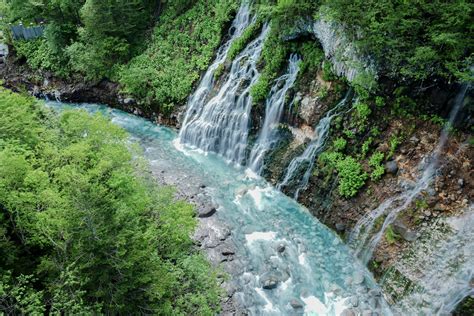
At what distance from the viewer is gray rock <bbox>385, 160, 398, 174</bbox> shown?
A: 444 inches

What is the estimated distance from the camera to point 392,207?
428 inches

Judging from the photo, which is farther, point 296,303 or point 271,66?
point 271,66

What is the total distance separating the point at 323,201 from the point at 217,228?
3.80 m

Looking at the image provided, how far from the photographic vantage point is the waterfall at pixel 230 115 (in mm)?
16062

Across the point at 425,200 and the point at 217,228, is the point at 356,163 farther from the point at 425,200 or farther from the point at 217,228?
the point at 217,228

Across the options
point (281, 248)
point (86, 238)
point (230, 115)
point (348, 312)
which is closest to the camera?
point (86, 238)

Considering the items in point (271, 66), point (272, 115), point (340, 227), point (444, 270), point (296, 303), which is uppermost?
point (271, 66)

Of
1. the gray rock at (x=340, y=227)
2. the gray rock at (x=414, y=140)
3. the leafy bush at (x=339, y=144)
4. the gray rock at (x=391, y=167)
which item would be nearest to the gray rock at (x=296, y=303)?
the gray rock at (x=340, y=227)

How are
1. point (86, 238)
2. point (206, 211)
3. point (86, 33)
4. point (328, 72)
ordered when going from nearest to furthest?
1. point (86, 238)
2. point (206, 211)
3. point (328, 72)
4. point (86, 33)

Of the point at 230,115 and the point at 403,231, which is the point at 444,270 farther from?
the point at 230,115

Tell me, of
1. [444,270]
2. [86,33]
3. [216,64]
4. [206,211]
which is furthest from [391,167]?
[86,33]

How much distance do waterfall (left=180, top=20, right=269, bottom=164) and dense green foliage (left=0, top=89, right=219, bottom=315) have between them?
729cm

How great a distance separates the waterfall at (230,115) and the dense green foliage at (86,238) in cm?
729

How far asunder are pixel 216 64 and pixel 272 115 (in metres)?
5.68
